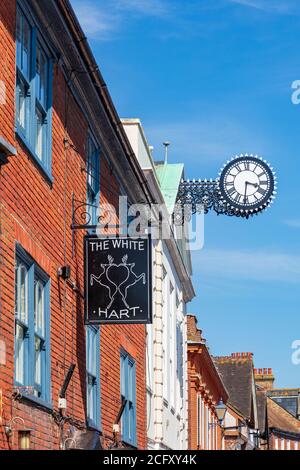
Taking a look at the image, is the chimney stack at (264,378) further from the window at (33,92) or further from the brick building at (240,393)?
the window at (33,92)

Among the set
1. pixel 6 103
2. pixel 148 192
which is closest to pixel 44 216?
pixel 6 103

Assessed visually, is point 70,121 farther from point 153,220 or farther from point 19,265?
point 153,220

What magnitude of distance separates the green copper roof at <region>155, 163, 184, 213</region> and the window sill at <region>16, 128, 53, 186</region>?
18521 mm

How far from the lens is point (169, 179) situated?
3588 centimetres

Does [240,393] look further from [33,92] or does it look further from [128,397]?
[33,92]

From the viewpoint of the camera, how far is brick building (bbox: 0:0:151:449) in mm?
13367

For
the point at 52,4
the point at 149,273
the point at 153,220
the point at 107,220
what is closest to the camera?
the point at 52,4

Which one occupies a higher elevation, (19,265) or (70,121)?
(70,121)

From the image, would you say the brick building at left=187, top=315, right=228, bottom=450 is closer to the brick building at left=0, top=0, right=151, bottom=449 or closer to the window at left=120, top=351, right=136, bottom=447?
→ the window at left=120, top=351, right=136, bottom=447

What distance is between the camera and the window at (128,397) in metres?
21.8

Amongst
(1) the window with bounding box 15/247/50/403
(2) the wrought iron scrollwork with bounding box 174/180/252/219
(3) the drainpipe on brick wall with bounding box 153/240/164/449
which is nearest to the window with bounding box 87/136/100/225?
(1) the window with bounding box 15/247/50/403

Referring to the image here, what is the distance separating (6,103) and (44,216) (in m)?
2.31

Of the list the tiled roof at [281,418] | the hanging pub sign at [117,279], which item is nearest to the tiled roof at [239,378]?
the tiled roof at [281,418]

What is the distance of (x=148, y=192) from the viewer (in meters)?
24.1
